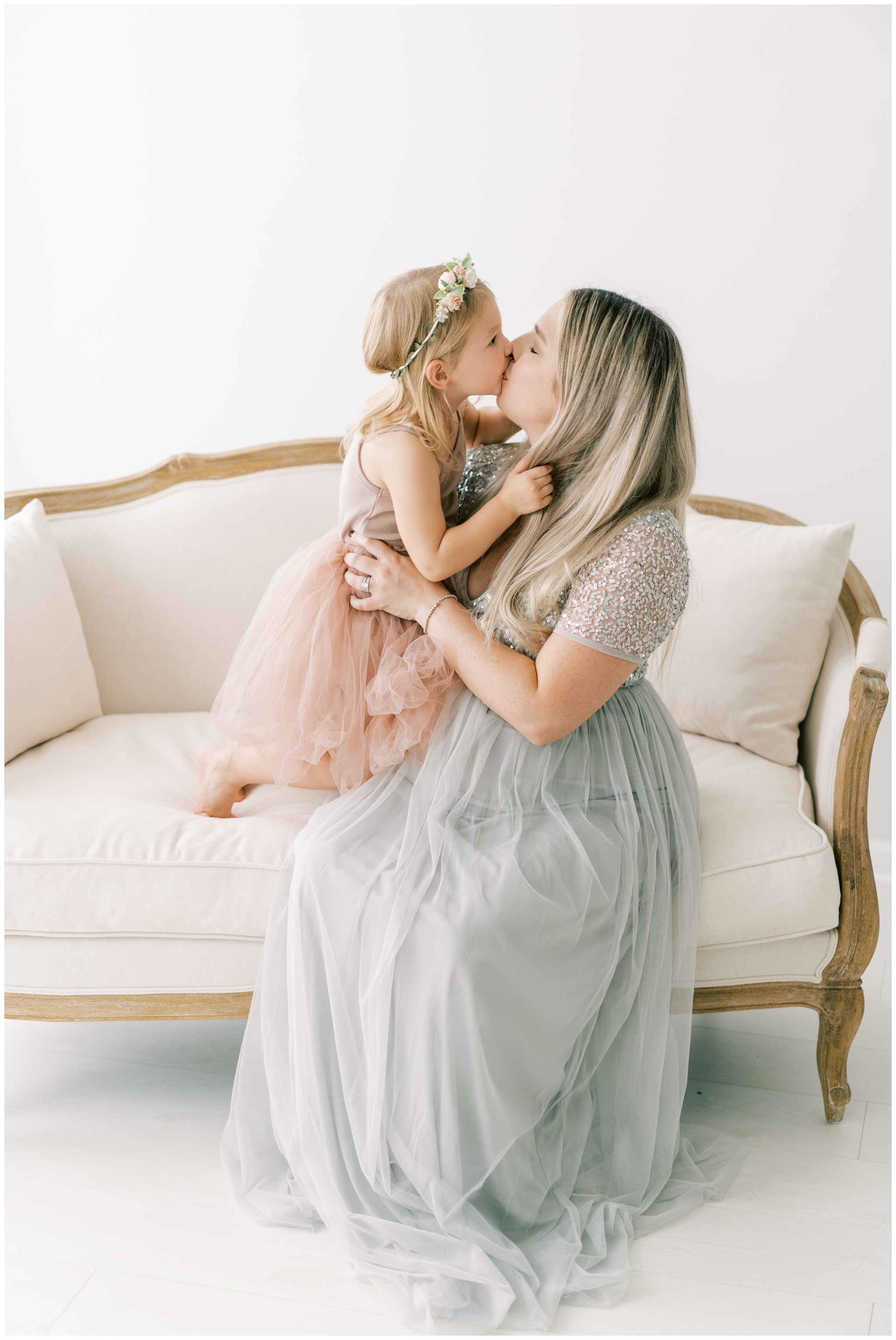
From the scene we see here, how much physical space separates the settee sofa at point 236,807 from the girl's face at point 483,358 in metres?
0.68

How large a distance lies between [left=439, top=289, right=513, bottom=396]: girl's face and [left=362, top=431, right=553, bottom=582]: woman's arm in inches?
5.1

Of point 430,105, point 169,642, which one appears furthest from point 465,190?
point 169,642

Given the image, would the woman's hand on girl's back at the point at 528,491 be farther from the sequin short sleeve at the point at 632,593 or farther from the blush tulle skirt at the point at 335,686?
the blush tulle skirt at the point at 335,686

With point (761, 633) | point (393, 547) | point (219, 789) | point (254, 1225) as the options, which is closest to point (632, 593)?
point (393, 547)

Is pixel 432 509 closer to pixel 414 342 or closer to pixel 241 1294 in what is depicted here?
pixel 414 342

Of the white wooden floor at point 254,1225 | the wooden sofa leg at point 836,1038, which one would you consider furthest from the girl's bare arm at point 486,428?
the white wooden floor at point 254,1225

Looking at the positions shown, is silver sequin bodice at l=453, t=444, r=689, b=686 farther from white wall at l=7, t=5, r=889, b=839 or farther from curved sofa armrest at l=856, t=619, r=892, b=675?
white wall at l=7, t=5, r=889, b=839

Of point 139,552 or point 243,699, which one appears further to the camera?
point 139,552

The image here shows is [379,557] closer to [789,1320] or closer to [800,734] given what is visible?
[800,734]

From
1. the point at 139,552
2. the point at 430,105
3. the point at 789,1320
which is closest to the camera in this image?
the point at 789,1320

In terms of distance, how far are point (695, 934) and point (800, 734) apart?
26.1 inches

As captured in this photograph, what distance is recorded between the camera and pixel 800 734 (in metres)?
2.05

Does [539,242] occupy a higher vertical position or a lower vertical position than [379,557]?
higher

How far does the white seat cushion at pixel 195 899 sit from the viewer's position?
5.11ft
